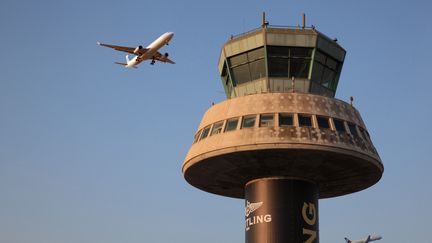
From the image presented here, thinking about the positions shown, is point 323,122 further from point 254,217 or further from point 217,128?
point 254,217

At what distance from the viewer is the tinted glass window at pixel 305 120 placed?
135 feet

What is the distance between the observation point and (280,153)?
40344 mm

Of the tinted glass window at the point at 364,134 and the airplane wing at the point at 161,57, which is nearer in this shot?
the tinted glass window at the point at 364,134

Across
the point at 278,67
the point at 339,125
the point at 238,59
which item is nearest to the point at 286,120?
the point at 339,125

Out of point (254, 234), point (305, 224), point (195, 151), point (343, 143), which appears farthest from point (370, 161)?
point (195, 151)

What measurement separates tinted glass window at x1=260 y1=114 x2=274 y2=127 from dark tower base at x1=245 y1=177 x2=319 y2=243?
16.3 ft

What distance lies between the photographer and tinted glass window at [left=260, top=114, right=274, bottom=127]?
41188 millimetres

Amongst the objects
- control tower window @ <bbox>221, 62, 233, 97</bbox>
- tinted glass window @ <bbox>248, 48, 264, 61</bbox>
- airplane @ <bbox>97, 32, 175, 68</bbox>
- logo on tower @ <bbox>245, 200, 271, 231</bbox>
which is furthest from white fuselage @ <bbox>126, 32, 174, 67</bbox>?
logo on tower @ <bbox>245, 200, 271, 231</bbox>

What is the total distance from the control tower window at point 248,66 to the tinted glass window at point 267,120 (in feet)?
17.8

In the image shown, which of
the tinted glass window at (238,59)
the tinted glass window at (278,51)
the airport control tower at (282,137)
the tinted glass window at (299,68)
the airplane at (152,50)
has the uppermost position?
the airplane at (152,50)

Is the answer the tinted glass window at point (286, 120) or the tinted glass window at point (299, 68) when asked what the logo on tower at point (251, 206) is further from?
the tinted glass window at point (299, 68)

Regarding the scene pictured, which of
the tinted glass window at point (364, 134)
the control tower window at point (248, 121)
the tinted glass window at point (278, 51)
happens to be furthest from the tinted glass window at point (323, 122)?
the tinted glass window at point (278, 51)

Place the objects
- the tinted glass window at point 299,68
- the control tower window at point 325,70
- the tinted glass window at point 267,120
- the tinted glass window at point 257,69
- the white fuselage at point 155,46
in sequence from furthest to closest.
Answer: the white fuselage at point 155,46, the control tower window at point 325,70, the tinted glass window at point 257,69, the tinted glass window at point 299,68, the tinted glass window at point 267,120

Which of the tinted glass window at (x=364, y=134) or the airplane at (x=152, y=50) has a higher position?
the airplane at (x=152, y=50)
